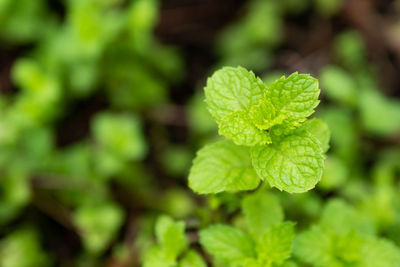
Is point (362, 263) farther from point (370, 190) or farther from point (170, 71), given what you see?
point (170, 71)

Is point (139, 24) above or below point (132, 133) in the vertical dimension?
above

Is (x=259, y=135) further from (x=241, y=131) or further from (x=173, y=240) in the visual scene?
(x=173, y=240)

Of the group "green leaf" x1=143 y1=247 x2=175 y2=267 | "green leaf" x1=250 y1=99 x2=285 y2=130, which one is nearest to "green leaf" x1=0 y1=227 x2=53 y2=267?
"green leaf" x1=143 y1=247 x2=175 y2=267

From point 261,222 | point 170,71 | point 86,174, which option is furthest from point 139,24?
point 261,222

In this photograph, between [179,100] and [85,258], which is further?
[179,100]

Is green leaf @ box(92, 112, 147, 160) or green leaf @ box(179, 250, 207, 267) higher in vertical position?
green leaf @ box(179, 250, 207, 267)

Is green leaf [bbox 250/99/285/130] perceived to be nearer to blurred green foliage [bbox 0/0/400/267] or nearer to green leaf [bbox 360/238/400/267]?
blurred green foliage [bbox 0/0/400/267]
